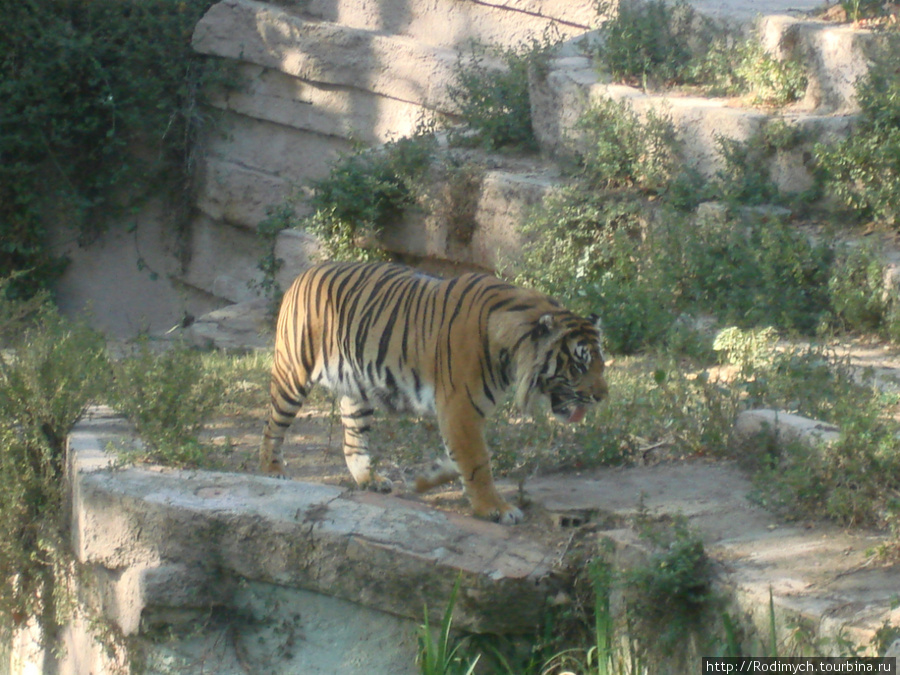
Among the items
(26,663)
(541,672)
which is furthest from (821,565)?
(26,663)

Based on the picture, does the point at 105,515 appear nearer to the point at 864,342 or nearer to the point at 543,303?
the point at 543,303

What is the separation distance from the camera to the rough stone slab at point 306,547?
4254mm

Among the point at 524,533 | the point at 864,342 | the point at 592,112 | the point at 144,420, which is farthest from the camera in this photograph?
the point at 592,112

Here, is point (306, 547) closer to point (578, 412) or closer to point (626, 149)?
point (578, 412)

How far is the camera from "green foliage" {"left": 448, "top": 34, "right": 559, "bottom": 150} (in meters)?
10.1

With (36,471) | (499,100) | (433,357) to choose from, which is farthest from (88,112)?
(433,357)

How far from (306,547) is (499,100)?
690cm

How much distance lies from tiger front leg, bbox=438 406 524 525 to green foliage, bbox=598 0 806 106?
16.5 ft

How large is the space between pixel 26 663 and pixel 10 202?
8.45 meters

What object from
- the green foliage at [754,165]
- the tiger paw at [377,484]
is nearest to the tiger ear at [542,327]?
the tiger paw at [377,484]

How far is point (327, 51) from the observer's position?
490 inches

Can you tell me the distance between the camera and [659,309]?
735cm

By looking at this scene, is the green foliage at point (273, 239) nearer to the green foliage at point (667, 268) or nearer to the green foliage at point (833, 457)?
the green foliage at point (667, 268)

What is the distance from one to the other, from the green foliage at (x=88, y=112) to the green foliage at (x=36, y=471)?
24.3ft
